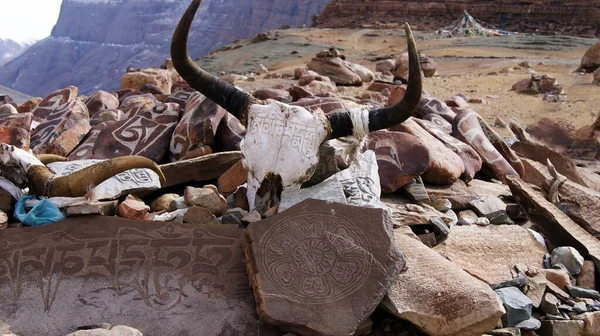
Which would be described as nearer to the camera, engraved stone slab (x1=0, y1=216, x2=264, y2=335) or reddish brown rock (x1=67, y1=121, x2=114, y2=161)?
engraved stone slab (x1=0, y1=216, x2=264, y2=335)

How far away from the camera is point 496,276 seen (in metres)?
3.33

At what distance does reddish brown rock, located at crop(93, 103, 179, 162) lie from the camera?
5199 mm

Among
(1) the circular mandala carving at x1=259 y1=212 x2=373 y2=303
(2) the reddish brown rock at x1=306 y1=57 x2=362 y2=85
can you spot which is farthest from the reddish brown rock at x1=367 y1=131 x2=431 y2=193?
(2) the reddish brown rock at x1=306 y1=57 x2=362 y2=85

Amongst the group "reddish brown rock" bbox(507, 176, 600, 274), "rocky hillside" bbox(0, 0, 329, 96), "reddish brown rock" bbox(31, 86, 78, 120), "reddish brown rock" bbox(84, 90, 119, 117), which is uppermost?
"reddish brown rock" bbox(507, 176, 600, 274)

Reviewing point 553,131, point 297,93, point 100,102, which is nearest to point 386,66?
point 553,131

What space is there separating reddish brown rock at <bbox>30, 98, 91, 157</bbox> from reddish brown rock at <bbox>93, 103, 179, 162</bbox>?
52cm

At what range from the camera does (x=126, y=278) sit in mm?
3020

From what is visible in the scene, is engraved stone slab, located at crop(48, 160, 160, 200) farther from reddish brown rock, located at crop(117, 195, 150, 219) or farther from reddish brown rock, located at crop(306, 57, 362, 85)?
reddish brown rock, located at crop(306, 57, 362, 85)

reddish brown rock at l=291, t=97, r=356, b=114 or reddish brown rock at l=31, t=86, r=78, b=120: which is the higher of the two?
reddish brown rock at l=291, t=97, r=356, b=114

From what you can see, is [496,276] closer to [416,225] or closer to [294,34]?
[416,225]

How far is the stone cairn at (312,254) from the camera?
2785mm

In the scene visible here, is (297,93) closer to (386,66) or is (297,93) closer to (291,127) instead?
(291,127)

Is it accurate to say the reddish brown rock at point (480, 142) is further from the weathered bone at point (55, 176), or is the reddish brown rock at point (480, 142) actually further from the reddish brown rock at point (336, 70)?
the reddish brown rock at point (336, 70)

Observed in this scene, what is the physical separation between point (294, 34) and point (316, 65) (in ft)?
65.3
